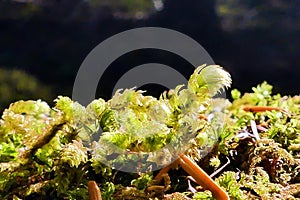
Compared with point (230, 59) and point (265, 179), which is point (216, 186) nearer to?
point (265, 179)

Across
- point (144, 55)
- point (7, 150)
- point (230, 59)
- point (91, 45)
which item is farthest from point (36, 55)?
point (7, 150)

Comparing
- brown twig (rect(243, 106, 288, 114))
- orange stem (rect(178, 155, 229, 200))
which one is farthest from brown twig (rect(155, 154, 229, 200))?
brown twig (rect(243, 106, 288, 114))

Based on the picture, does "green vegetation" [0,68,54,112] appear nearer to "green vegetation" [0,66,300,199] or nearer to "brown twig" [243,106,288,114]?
"brown twig" [243,106,288,114]

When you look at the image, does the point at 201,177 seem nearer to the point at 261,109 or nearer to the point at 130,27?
the point at 261,109

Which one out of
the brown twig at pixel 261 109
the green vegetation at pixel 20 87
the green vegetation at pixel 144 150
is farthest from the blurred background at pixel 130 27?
the green vegetation at pixel 144 150

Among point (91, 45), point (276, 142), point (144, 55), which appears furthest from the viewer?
point (91, 45)

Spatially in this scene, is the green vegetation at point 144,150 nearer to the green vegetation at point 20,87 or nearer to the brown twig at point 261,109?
the brown twig at point 261,109
